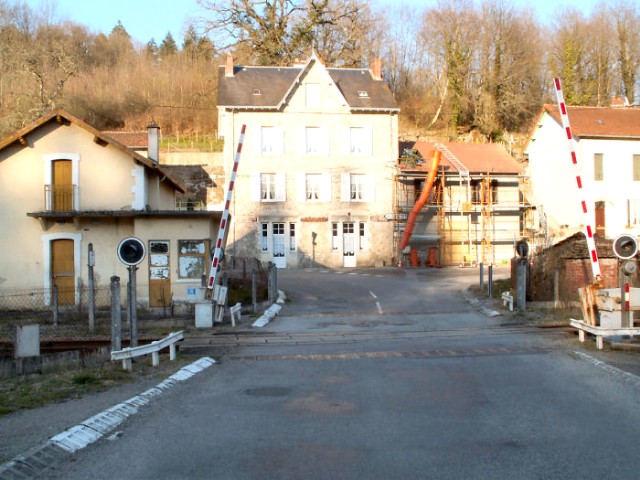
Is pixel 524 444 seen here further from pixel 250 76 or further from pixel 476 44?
pixel 476 44

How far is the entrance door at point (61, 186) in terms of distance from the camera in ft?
82.2

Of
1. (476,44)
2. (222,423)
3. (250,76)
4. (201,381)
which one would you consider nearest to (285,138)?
(250,76)

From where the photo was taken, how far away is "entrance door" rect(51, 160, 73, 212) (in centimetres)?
2506

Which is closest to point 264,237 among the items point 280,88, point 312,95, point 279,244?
point 279,244

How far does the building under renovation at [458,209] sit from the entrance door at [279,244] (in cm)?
755

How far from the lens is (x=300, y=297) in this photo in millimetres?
26797

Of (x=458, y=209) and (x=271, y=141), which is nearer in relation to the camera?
(x=271, y=141)

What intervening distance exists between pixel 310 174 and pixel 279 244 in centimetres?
506

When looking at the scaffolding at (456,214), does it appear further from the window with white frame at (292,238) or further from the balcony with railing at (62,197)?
the balcony with railing at (62,197)

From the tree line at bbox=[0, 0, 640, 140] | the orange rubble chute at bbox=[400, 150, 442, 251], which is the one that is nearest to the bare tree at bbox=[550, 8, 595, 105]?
the tree line at bbox=[0, 0, 640, 140]

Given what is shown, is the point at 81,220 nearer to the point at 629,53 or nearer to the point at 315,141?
the point at 315,141

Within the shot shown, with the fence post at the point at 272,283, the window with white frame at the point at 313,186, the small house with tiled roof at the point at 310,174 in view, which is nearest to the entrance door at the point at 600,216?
the small house with tiled roof at the point at 310,174

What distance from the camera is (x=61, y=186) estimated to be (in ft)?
82.8

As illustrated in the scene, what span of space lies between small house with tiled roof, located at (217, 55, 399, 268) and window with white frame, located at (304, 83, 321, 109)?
2.6 inches
